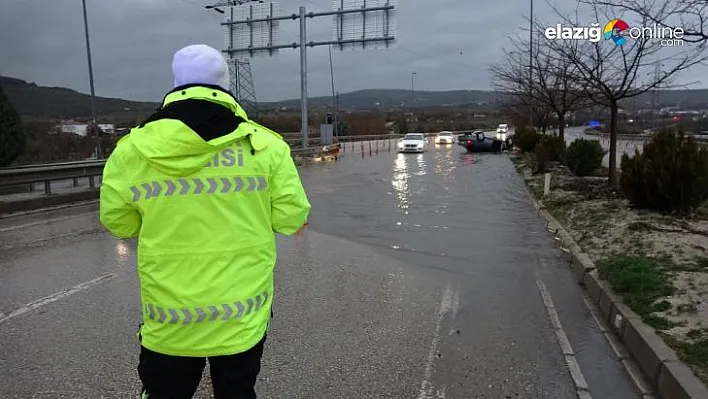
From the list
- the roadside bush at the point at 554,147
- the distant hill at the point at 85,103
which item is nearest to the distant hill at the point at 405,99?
the distant hill at the point at 85,103

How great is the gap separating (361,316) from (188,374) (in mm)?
3411

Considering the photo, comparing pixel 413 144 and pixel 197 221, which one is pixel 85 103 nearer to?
pixel 413 144

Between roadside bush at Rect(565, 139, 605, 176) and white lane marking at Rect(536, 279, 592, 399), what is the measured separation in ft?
40.3

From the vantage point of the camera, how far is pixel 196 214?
2227 millimetres

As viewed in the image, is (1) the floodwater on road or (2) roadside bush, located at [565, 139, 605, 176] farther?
(2) roadside bush, located at [565, 139, 605, 176]

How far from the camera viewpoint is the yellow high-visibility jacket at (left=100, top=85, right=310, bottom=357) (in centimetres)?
221

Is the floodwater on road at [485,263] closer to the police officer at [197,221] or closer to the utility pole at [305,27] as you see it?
the police officer at [197,221]

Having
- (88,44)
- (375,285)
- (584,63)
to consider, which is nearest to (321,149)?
(88,44)

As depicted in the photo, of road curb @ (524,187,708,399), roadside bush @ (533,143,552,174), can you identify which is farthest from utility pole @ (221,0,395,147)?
road curb @ (524,187,708,399)

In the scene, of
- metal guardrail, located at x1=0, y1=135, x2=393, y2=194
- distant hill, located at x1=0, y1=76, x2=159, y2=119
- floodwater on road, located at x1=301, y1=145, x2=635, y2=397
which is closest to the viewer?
floodwater on road, located at x1=301, y1=145, x2=635, y2=397

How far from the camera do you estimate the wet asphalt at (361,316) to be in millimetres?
4164

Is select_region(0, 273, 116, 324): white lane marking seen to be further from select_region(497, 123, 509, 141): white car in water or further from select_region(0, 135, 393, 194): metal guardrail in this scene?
select_region(497, 123, 509, 141): white car in water

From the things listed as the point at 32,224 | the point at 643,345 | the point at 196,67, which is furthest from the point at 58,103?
the point at 196,67

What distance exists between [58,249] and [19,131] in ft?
61.7
